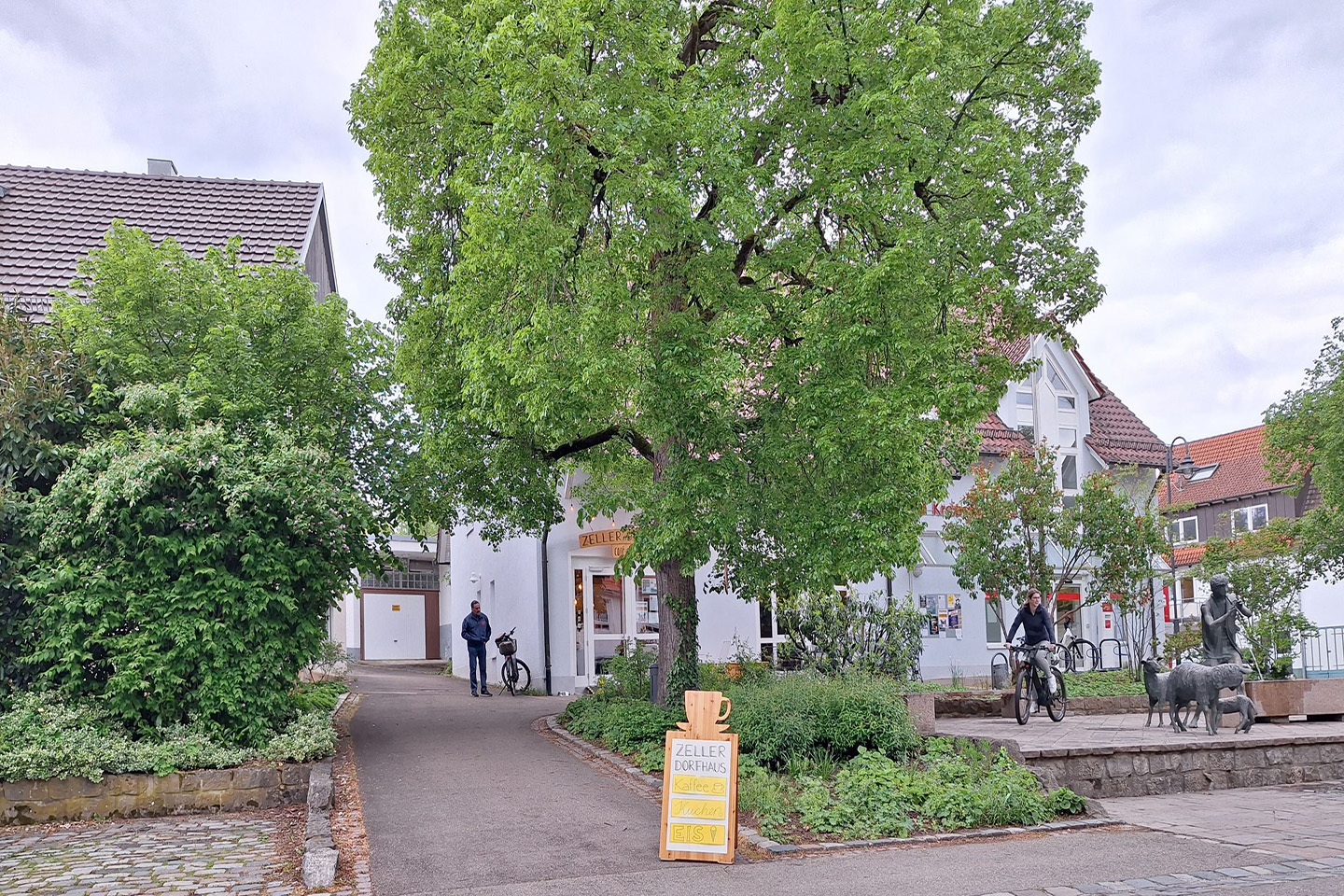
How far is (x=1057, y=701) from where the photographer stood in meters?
16.8

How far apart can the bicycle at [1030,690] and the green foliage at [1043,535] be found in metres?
4.25

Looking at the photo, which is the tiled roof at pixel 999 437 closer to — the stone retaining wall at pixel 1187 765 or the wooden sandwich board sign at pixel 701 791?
the stone retaining wall at pixel 1187 765

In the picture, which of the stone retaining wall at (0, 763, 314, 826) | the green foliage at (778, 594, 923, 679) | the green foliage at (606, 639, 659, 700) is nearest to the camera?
the stone retaining wall at (0, 763, 314, 826)

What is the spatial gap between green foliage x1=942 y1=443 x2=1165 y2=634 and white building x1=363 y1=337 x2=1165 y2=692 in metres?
1.69

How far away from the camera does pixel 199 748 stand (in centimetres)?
1157

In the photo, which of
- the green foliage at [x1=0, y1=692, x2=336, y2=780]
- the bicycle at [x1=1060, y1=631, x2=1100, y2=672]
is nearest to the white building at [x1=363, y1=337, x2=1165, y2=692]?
the bicycle at [x1=1060, y1=631, x2=1100, y2=672]

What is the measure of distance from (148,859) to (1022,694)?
1152 cm

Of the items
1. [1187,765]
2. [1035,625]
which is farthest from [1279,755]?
[1035,625]

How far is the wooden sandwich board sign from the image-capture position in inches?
357

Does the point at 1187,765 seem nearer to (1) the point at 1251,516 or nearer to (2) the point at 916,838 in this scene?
(2) the point at 916,838

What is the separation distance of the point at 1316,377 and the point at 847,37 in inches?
666

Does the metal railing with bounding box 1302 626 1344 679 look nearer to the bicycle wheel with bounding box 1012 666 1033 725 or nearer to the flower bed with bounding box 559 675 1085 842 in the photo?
the bicycle wheel with bounding box 1012 666 1033 725

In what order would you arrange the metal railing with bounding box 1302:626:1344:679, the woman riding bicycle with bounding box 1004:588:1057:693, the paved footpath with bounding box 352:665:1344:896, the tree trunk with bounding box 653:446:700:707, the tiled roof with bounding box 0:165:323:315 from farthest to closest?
the metal railing with bounding box 1302:626:1344:679, the tiled roof with bounding box 0:165:323:315, the woman riding bicycle with bounding box 1004:588:1057:693, the tree trunk with bounding box 653:446:700:707, the paved footpath with bounding box 352:665:1344:896

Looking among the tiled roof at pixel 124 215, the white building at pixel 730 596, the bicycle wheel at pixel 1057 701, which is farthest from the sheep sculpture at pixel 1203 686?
the tiled roof at pixel 124 215
